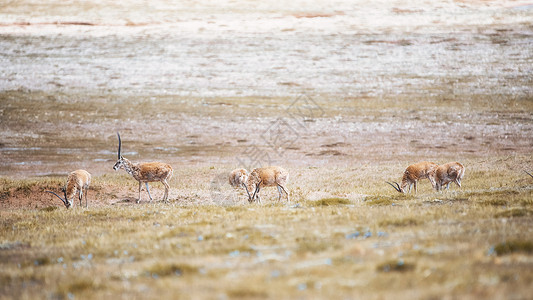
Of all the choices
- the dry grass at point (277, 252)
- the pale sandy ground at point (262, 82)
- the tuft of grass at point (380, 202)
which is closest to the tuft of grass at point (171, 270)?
the dry grass at point (277, 252)

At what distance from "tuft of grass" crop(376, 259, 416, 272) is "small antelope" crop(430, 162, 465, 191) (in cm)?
1668

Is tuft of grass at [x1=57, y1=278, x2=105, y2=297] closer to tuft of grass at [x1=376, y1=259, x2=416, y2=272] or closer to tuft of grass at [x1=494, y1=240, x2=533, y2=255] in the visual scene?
tuft of grass at [x1=376, y1=259, x2=416, y2=272]

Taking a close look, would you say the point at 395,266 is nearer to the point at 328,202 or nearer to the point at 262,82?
the point at 328,202

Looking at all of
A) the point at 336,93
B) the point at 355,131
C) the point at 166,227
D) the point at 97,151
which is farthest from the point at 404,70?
the point at 166,227

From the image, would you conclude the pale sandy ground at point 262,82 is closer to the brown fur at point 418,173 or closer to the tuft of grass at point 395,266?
the brown fur at point 418,173

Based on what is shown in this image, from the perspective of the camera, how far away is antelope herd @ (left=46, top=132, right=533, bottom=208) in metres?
23.1

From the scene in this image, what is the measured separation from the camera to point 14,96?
6431 centimetres

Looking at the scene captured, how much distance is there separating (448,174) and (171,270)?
60.6ft

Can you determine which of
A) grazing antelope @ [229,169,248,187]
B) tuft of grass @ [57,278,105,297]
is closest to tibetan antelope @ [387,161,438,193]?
grazing antelope @ [229,169,248,187]

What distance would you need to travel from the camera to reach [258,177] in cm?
2314

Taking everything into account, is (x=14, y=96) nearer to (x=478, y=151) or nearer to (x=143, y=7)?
(x=143, y=7)

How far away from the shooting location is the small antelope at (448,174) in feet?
79.1

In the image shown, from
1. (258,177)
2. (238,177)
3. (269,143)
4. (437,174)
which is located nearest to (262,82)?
(269,143)

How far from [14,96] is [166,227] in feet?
191
